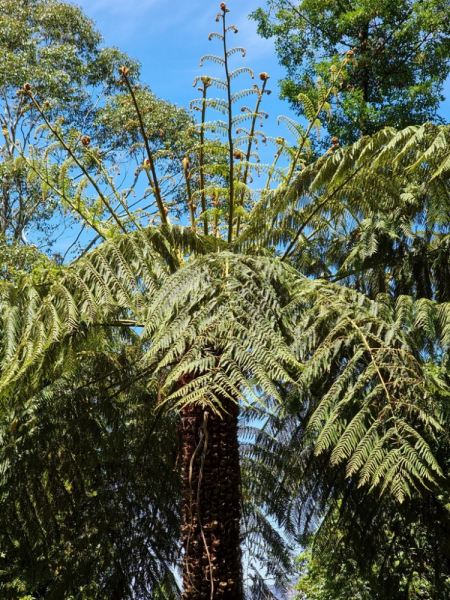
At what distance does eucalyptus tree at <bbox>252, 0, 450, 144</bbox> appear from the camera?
29.8 ft

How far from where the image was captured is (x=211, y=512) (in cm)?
308

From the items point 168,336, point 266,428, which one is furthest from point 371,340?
point 266,428

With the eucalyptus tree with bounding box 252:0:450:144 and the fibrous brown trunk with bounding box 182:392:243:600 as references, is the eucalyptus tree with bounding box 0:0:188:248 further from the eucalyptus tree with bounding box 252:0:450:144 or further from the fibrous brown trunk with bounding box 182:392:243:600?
the fibrous brown trunk with bounding box 182:392:243:600

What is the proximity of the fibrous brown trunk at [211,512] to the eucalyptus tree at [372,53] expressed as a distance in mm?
6341

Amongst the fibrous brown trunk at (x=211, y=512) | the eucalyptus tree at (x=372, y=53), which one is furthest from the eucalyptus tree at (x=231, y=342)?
the eucalyptus tree at (x=372, y=53)

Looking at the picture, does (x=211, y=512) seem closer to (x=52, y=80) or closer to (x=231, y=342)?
(x=231, y=342)

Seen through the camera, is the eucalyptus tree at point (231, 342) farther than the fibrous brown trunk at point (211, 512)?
No

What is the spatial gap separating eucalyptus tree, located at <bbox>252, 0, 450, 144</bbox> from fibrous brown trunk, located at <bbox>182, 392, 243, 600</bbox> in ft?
20.8

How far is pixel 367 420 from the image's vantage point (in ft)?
8.64

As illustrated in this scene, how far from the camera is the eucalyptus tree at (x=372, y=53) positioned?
9.07m

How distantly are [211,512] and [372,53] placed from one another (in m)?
7.61

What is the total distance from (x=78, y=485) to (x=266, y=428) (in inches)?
46.6

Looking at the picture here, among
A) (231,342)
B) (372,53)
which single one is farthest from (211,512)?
(372,53)

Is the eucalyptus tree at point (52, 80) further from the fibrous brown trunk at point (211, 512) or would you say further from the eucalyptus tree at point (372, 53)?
the fibrous brown trunk at point (211, 512)
